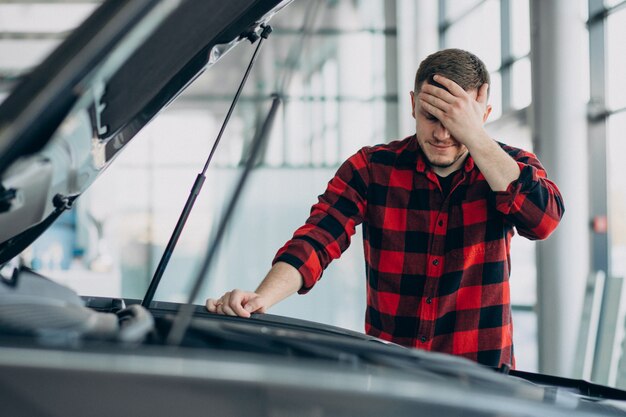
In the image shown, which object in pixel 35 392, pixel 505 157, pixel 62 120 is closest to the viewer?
pixel 35 392

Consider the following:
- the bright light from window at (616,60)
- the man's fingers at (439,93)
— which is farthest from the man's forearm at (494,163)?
the bright light from window at (616,60)

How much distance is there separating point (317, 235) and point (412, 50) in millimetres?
8910

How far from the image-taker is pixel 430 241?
73.7 inches

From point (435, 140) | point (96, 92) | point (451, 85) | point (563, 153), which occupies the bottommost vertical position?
point (96, 92)

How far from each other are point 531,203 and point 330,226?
0.48 metres

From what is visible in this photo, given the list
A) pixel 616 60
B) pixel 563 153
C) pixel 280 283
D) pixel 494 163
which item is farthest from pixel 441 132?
pixel 563 153

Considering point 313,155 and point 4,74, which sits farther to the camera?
point 313,155

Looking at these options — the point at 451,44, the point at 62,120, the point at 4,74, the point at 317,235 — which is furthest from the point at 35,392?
the point at 451,44

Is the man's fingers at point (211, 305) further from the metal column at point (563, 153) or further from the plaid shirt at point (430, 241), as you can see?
the metal column at point (563, 153)

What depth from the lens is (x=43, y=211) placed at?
1154 mm

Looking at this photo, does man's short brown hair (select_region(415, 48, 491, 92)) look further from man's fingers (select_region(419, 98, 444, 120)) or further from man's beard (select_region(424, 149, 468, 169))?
man's beard (select_region(424, 149, 468, 169))

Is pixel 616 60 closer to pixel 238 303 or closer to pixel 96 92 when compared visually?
pixel 238 303

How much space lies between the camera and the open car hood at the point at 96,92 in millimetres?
843

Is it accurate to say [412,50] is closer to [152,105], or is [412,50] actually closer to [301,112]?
[301,112]
